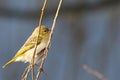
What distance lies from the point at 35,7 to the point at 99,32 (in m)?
1.10

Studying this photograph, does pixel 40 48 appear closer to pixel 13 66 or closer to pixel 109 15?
pixel 13 66

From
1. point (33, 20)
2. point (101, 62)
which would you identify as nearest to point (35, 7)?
point (33, 20)

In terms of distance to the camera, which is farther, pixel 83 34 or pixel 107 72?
pixel 83 34

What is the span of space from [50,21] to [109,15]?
90cm

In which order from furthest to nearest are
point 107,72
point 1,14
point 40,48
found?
point 1,14 < point 107,72 < point 40,48

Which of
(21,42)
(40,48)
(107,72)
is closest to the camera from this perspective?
(40,48)

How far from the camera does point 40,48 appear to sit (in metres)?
5.01

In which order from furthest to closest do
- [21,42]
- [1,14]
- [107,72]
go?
[1,14] → [21,42] → [107,72]

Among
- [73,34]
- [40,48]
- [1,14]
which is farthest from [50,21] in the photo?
[40,48]

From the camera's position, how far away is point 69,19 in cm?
880

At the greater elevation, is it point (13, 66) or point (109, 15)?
point (109, 15)

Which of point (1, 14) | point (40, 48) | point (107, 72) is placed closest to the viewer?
point (40, 48)

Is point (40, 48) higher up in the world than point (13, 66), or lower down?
higher up

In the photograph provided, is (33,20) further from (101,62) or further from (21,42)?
(101,62)
